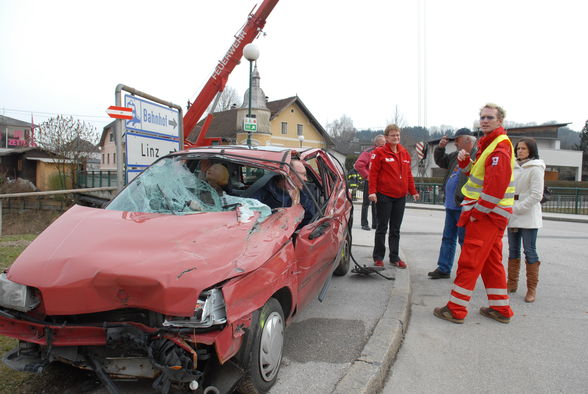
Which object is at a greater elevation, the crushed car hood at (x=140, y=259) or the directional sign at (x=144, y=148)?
the directional sign at (x=144, y=148)

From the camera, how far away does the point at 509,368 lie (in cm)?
308

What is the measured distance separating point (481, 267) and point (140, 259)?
10.1ft

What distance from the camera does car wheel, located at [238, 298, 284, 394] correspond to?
237 cm

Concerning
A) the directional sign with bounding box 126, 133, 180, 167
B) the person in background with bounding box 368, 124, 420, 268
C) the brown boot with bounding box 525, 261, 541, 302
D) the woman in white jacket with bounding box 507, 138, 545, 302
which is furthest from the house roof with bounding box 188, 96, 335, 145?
the brown boot with bounding box 525, 261, 541, 302

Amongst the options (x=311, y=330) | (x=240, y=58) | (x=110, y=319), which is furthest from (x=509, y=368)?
(x=240, y=58)

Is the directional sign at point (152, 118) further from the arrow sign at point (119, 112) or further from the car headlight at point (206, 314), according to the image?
the car headlight at point (206, 314)

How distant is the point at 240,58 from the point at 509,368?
1455cm

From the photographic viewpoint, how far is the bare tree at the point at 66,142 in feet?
94.3

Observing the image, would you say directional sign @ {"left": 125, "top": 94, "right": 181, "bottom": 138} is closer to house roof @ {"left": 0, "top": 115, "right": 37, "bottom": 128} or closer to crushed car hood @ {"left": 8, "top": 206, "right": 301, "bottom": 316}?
crushed car hood @ {"left": 8, "top": 206, "right": 301, "bottom": 316}

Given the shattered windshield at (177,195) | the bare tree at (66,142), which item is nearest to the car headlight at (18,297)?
the shattered windshield at (177,195)

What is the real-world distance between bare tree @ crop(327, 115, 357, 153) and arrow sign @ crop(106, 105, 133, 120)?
68225 mm

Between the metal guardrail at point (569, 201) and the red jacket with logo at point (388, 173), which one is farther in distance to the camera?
the metal guardrail at point (569, 201)

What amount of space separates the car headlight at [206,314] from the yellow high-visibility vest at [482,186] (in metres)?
2.67

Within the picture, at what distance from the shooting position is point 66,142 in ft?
96.0
